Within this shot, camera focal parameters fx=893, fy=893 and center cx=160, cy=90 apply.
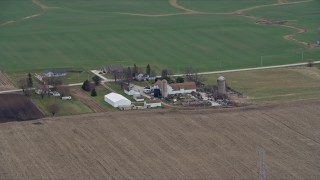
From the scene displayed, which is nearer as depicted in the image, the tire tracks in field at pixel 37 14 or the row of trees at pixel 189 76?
the row of trees at pixel 189 76

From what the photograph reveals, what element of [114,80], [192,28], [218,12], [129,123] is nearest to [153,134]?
[129,123]

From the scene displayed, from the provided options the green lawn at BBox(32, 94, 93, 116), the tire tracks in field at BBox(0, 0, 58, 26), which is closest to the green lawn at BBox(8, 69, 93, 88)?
the green lawn at BBox(32, 94, 93, 116)

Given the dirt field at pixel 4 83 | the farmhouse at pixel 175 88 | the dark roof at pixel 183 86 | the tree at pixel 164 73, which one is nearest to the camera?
the farmhouse at pixel 175 88

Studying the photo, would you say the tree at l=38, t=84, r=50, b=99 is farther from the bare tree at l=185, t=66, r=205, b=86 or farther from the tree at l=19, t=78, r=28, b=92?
the bare tree at l=185, t=66, r=205, b=86

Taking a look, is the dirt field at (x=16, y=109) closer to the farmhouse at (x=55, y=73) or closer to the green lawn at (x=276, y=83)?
the farmhouse at (x=55, y=73)

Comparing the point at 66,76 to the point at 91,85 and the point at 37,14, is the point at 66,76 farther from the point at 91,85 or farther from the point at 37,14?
the point at 37,14

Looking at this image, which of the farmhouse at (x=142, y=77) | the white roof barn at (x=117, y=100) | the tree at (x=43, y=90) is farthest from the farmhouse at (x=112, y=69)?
the white roof barn at (x=117, y=100)
